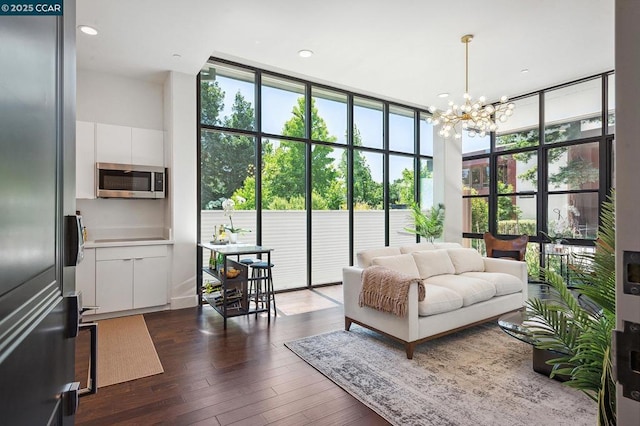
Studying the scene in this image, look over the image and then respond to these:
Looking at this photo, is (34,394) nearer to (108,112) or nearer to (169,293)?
(169,293)

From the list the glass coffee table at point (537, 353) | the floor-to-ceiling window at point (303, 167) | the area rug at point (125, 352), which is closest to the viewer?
the glass coffee table at point (537, 353)

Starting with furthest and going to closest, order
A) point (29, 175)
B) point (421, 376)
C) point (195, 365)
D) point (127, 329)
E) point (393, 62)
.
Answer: point (393, 62) < point (127, 329) < point (195, 365) < point (421, 376) < point (29, 175)

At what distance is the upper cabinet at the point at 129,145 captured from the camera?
13.8 feet

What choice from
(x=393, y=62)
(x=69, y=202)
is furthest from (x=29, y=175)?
(x=393, y=62)

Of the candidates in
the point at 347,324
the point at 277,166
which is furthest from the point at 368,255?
the point at 277,166

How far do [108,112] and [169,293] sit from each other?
247cm

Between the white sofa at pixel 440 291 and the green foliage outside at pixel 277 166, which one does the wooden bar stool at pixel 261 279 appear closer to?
the white sofa at pixel 440 291

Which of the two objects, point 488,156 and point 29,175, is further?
point 488,156

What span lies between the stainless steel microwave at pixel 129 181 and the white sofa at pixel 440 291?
2665 millimetres

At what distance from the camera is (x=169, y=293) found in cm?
439

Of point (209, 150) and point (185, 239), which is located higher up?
point (209, 150)

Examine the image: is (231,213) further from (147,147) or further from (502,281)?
(502,281)

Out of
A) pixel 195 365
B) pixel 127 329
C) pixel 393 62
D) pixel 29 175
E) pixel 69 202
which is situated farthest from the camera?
pixel 393 62

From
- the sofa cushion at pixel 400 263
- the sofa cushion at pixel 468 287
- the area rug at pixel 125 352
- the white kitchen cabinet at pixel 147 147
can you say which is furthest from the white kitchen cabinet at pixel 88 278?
the sofa cushion at pixel 468 287
